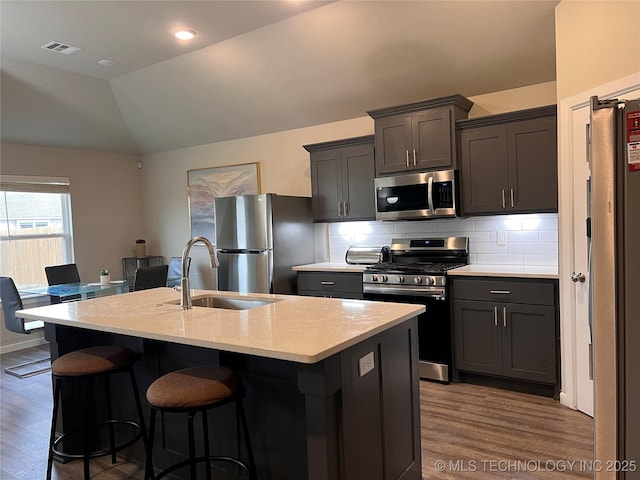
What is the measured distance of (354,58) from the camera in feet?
13.4

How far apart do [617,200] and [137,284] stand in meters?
4.14

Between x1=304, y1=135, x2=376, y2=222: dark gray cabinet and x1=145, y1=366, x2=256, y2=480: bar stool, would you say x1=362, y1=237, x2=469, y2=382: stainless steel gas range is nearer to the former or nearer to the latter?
x1=304, y1=135, x2=376, y2=222: dark gray cabinet

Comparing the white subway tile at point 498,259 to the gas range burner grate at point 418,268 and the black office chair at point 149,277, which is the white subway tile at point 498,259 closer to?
the gas range burner grate at point 418,268

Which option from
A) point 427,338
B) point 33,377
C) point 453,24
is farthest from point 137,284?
point 453,24

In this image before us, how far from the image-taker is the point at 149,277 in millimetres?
4727

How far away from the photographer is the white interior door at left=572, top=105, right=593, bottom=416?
2.99 m

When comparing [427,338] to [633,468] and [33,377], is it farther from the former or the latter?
[33,377]

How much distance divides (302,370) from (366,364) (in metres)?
0.32

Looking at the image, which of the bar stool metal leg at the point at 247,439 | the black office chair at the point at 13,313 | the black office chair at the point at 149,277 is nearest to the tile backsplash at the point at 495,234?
the black office chair at the point at 149,277

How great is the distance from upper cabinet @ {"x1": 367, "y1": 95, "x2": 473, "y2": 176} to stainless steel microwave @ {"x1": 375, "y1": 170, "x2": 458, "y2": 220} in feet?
0.28

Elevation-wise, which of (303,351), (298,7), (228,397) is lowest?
(228,397)

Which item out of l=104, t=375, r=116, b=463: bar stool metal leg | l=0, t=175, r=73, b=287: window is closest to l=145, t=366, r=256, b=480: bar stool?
l=104, t=375, r=116, b=463: bar stool metal leg

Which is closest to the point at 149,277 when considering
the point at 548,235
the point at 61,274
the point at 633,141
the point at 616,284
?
the point at 61,274

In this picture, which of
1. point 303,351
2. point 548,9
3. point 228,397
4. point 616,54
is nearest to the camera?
point 303,351
